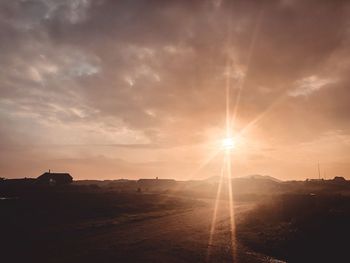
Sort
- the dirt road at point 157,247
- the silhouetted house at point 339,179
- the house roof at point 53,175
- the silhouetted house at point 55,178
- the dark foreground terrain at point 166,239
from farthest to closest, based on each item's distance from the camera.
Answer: the silhouetted house at point 339,179 < the house roof at point 53,175 < the silhouetted house at point 55,178 < the dark foreground terrain at point 166,239 < the dirt road at point 157,247

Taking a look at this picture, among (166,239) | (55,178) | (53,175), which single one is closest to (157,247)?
(166,239)

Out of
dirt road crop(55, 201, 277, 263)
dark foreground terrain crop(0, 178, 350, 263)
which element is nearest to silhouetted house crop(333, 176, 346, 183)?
dark foreground terrain crop(0, 178, 350, 263)

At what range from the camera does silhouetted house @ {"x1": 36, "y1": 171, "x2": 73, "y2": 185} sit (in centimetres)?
8575

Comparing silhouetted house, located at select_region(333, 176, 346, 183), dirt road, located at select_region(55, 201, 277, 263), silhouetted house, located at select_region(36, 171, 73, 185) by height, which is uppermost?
silhouetted house, located at select_region(333, 176, 346, 183)

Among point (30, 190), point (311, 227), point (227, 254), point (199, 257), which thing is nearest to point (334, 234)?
point (311, 227)

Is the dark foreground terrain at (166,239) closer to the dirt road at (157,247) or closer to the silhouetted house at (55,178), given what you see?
the dirt road at (157,247)

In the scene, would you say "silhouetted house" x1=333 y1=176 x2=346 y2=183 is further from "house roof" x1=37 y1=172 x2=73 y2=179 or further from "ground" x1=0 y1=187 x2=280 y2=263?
"ground" x1=0 y1=187 x2=280 y2=263

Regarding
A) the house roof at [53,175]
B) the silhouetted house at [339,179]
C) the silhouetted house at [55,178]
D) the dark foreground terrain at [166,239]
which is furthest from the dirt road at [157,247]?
the silhouetted house at [339,179]

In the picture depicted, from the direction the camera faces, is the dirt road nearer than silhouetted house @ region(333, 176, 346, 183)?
Yes

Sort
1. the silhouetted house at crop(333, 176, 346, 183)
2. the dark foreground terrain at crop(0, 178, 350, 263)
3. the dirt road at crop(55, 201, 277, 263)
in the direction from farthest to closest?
the silhouetted house at crop(333, 176, 346, 183) → the dark foreground terrain at crop(0, 178, 350, 263) → the dirt road at crop(55, 201, 277, 263)

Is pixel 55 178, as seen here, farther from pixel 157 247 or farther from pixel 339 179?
pixel 339 179

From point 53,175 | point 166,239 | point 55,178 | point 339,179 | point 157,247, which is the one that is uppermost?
point 339,179

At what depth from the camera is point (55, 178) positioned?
89812 millimetres

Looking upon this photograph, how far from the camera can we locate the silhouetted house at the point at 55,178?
281ft
